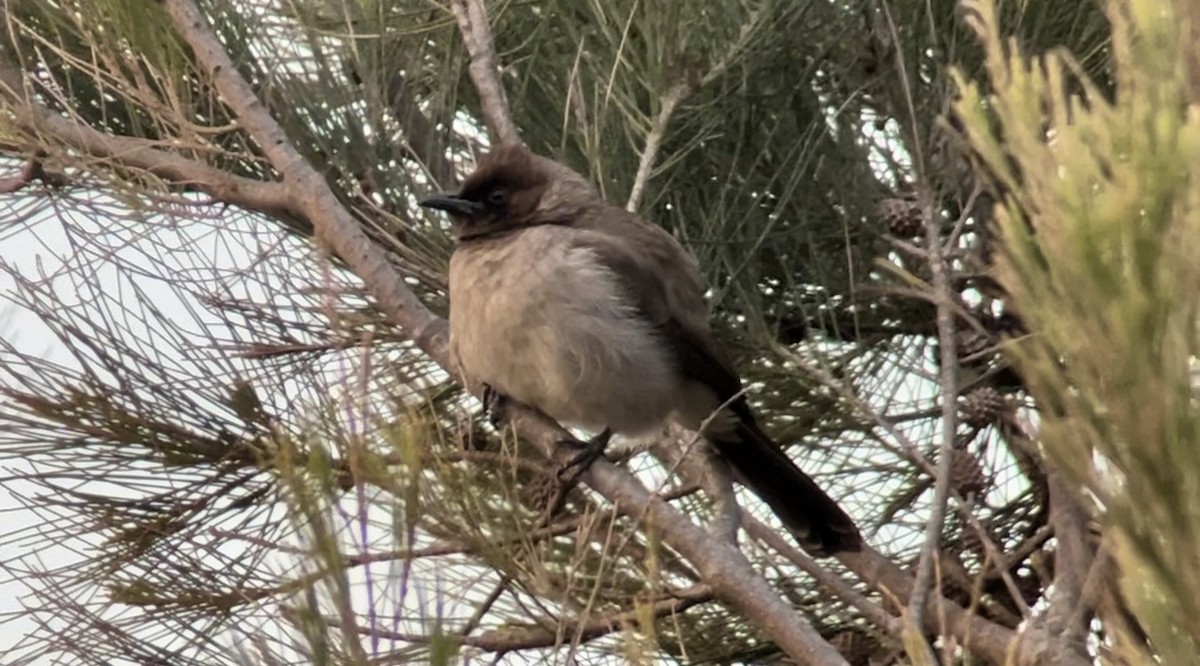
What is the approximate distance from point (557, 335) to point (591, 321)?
90 millimetres

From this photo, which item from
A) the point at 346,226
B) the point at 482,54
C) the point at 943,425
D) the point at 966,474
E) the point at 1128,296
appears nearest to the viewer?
the point at 1128,296

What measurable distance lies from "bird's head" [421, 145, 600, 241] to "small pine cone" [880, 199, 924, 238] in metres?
0.61

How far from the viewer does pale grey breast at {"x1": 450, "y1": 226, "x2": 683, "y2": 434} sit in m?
3.00

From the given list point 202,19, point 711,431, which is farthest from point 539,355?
point 202,19

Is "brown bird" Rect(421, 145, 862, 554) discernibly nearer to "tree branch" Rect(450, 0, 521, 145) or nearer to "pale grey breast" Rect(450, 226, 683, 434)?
"pale grey breast" Rect(450, 226, 683, 434)

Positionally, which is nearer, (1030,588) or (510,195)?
(1030,588)

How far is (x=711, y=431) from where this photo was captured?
10.3ft

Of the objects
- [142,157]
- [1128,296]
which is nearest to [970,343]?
[142,157]

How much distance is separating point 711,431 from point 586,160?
1.78ft

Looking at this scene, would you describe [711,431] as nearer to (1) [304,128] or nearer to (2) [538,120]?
(2) [538,120]

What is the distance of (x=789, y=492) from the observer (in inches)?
124

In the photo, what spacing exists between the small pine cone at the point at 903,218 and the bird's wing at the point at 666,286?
39 cm

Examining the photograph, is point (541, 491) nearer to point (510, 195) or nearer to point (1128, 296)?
point (510, 195)

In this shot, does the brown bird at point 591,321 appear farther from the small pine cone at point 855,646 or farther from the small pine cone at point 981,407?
the small pine cone at point 981,407
